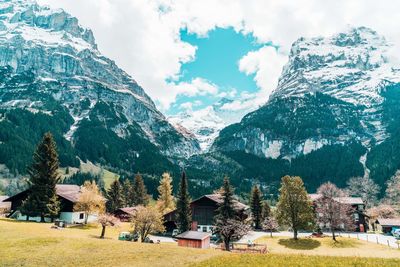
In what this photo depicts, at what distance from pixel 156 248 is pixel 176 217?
4670 centimetres

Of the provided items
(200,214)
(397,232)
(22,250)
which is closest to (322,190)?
(397,232)

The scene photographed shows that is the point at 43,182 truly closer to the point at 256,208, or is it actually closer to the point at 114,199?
the point at 114,199

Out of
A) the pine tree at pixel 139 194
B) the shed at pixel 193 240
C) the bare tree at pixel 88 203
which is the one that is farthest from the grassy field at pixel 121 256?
the pine tree at pixel 139 194

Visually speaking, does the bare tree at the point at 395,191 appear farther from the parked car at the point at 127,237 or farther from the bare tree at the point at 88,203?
the bare tree at the point at 88,203

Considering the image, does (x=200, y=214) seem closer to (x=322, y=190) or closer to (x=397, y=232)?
(x=322, y=190)

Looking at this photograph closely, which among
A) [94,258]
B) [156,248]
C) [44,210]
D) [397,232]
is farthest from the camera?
[397,232]

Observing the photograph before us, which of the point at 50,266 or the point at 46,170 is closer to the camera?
the point at 50,266

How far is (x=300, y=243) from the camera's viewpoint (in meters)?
79.8

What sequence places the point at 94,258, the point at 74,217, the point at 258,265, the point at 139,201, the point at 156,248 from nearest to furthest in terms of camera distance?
1. the point at 258,265
2. the point at 94,258
3. the point at 156,248
4. the point at 74,217
5. the point at 139,201

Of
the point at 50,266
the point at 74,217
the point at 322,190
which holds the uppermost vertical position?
the point at 322,190

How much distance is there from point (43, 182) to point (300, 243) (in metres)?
58.2

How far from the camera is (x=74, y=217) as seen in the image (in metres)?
88.6

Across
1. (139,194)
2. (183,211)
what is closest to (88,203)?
(183,211)

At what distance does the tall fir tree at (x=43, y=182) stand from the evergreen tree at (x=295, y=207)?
5283 centimetres
